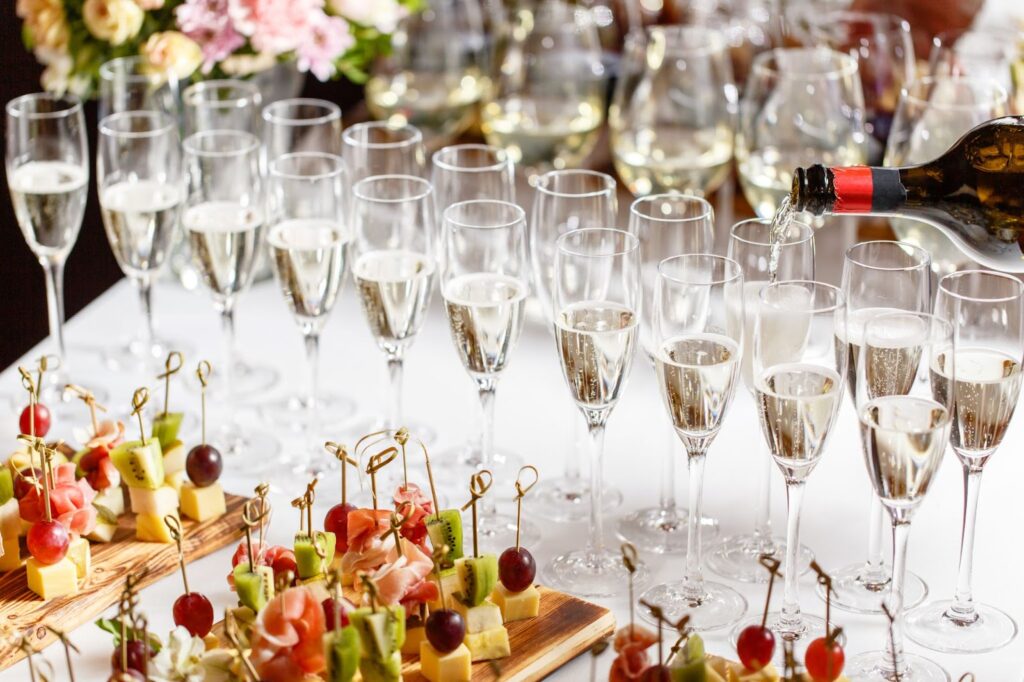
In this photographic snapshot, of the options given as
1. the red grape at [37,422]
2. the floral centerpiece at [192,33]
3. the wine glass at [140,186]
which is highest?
the floral centerpiece at [192,33]

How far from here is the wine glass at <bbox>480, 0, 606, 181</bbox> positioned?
2150mm

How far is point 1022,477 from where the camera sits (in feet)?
5.13

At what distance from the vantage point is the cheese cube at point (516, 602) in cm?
123

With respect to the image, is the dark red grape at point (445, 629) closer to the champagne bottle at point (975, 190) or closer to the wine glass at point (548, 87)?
the champagne bottle at point (975, 190)

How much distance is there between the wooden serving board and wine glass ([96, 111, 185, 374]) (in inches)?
15.9

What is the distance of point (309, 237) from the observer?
1.61 meters

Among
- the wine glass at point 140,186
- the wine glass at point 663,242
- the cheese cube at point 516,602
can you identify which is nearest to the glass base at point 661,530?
the wine glass at point 663,242

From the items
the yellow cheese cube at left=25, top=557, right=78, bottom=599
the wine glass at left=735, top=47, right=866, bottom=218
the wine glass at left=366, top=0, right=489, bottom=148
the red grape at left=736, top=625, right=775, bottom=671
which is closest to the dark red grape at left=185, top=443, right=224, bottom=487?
the yellow cheese cube at left=25, top=557, right=78, bottom=599

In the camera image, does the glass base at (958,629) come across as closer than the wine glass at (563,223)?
Yes

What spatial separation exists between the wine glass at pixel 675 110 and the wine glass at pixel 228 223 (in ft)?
1.92

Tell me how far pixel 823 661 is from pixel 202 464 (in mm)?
637

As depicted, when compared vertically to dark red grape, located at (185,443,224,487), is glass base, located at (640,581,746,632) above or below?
below

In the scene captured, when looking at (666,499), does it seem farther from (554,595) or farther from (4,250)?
(4,250)

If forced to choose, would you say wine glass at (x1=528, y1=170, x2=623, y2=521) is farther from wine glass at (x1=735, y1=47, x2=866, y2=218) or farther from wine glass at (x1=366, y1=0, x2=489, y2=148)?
wine glass at (x1=366, y1=0, x2=489, y2=148)
